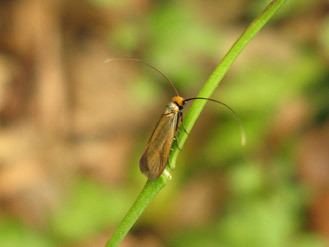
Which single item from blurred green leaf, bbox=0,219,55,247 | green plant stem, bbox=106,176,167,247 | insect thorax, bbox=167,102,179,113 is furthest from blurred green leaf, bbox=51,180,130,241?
green plant stem, bbox=106,176,167,247

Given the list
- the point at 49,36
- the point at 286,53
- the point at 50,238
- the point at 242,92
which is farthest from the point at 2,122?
the point at 286,53

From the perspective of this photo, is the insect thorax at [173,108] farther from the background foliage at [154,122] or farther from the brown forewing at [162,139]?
the background foliage at [154,122]

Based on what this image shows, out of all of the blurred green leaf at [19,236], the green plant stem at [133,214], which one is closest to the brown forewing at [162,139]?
the green plant stem at [133,214]

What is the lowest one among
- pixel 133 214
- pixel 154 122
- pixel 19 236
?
pixel 19 236

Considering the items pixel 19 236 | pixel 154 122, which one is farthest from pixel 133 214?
pixel 154 122

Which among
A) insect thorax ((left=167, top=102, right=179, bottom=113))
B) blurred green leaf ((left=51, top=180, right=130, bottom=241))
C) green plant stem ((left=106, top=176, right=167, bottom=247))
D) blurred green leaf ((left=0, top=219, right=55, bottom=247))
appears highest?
green plant stem ((left=106, top=176, right=167, bottom=247))

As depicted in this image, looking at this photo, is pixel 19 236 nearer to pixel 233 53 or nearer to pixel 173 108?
pixel 173 108

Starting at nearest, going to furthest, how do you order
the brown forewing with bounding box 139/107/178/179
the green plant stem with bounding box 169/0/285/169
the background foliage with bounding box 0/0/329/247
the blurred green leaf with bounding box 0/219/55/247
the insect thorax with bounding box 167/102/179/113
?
the green plant stem with bounding box 169/0/285/169
the brown forewing with bounding box 139/107/178/179
the insect thorax with bounding box 167/102/179/113
the blurred green leaf with bounding box 0/219/55/247
the background foliage with bounding box 0/0/329/247

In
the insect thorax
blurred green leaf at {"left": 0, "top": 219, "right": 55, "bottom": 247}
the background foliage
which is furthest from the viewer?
the background foliage

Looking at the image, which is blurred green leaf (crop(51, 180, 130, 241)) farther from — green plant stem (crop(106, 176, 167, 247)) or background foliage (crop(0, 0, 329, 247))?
green plant stem (crop(106, 176, 167, 247))

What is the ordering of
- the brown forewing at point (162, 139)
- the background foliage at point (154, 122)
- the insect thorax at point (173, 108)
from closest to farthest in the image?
the brown forewing at point (162, 139) → the insect thorax at point (173, 108) → the background foliage at point (154, 122)

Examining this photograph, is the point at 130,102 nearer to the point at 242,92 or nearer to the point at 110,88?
the point at 110,88
